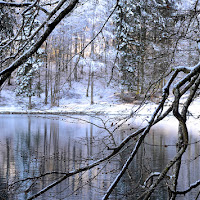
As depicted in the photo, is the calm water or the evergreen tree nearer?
the evergreen tree

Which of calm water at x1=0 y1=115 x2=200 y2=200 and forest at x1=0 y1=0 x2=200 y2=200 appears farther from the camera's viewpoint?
calm water at x1=0 y1=115 x2=200 y2=200

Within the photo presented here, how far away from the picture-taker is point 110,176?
937 cm

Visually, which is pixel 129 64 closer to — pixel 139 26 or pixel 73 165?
pixel 139 26

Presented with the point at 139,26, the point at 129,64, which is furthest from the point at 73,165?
the point at 129,64

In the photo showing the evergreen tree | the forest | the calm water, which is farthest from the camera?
the calm water

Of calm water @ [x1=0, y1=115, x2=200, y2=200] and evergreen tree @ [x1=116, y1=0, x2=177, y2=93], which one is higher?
evergreen tree @ [x1=116, y1=0, x2=177, y2=93]

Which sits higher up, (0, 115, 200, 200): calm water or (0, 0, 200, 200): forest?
(0, 0, 200, 200): forest

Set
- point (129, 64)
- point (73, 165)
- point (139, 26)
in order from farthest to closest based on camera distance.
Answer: point (73, 165) < point (139, 26) < point (129, 64)

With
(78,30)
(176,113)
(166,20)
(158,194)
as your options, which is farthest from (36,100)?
(176,113)

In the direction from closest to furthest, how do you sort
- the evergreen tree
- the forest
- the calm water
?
the forest
the evergreen tree
the calm water

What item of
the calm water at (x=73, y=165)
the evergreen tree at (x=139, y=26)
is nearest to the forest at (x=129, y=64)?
the evergreen tree at (x=139, y=26)

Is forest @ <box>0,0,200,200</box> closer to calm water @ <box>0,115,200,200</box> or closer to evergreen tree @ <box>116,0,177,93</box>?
evergreen tree @ <box>116,0,177,93</box>

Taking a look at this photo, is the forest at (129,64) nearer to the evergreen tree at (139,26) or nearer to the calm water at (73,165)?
the evergreen tree at (139,26)

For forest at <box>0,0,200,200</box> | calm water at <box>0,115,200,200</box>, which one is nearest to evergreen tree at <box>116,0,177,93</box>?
forest at <box>0,0,200,200</box>
